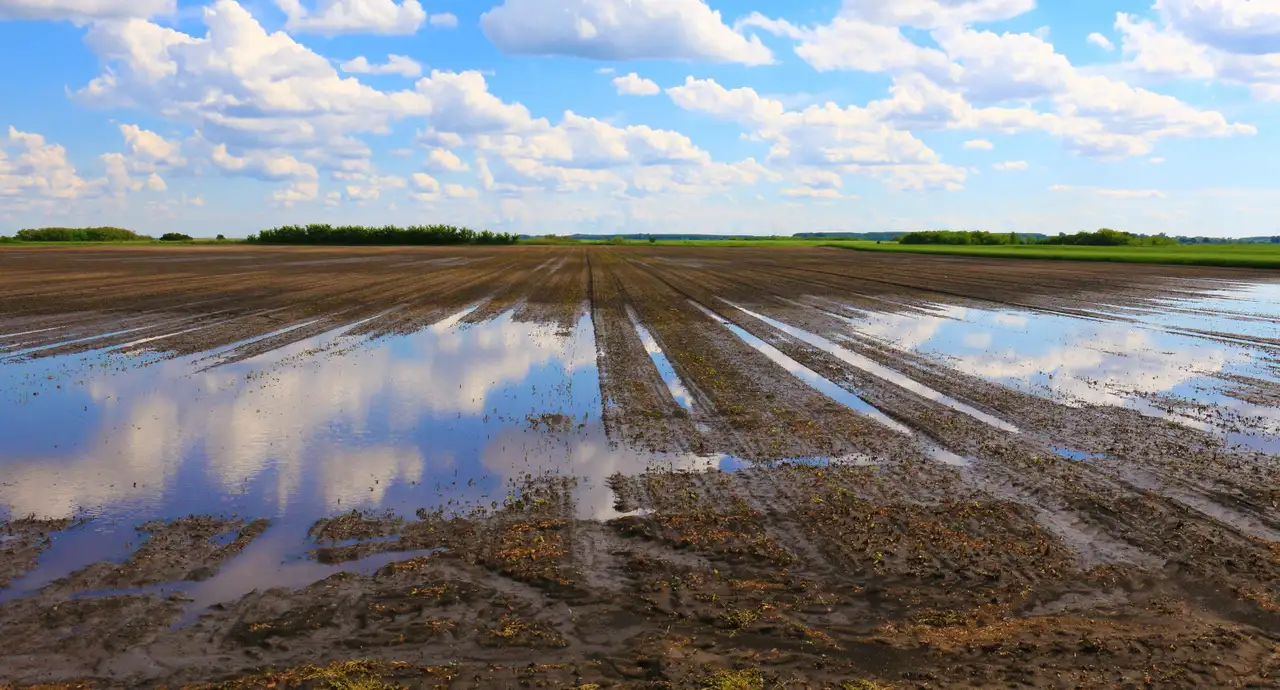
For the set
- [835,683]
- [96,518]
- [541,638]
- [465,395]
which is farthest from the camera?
[465,395]

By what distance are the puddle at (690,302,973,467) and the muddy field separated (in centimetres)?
12

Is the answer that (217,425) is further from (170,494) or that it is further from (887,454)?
(887,454)

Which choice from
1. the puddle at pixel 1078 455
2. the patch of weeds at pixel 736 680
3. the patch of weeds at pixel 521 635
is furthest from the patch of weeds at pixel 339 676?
the puddle at pixel 1078 455

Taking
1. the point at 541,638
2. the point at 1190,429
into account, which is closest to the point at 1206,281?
the point at 1190,429

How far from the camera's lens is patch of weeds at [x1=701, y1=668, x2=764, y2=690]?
17.0 feet

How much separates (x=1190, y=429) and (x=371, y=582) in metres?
11.1

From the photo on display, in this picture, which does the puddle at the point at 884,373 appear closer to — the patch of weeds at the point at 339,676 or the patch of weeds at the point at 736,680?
the patch of weeds at the point at 736,680

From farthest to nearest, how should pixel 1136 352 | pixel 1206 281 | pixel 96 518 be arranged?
pixel 1206 281
pixel 1136 352
pixel 96 518

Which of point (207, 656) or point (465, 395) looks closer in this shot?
point (207, 656)

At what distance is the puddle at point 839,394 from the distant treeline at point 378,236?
131846 millimetres

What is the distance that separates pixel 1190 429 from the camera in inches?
461

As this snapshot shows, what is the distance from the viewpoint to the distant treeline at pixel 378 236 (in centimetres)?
14300

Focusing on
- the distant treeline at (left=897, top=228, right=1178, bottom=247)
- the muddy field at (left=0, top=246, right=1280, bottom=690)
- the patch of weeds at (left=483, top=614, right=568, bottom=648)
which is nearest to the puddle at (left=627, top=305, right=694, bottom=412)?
the muddy field at (left=0, top=246, right=1280, bottom=690)

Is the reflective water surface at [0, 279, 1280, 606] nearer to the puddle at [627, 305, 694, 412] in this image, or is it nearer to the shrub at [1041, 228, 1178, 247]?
the puddle at [627, 305, 694, 412]
